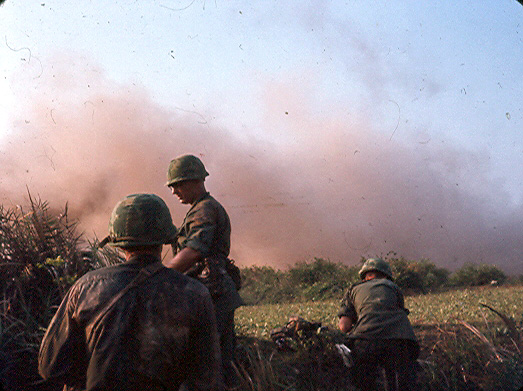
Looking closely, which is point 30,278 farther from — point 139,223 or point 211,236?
point 139,223

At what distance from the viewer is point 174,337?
2469 mm

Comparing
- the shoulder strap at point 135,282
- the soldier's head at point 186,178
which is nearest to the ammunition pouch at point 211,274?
the soldier's head at point 186,178

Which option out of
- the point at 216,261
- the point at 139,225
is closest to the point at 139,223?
the point at 139,225

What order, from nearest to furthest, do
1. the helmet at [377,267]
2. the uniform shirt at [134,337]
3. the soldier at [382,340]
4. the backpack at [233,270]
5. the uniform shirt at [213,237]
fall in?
1. the uniform shirt at [134,337]
2. the uniform shirt at [213,237]
3. the backpack at [233,270]
4. the soldier at [382,340]
5. the helmet at [377,267]

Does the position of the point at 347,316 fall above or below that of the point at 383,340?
above

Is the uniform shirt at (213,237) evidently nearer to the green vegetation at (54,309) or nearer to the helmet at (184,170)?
the helmet at (184,170)

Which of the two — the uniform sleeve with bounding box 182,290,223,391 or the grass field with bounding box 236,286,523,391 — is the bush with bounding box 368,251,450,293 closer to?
the grass field with bounding box 236,286,523,391

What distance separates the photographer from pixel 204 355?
254 cm

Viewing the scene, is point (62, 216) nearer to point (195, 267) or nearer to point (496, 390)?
point (195, 267)

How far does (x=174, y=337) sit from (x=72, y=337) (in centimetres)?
55

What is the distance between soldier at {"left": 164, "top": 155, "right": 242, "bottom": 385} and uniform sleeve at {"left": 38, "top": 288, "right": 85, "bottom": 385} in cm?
215

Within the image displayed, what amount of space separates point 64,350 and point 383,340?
434 cm

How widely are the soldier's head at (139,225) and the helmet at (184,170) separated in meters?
2.11

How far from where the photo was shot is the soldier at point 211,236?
4.78 metres
